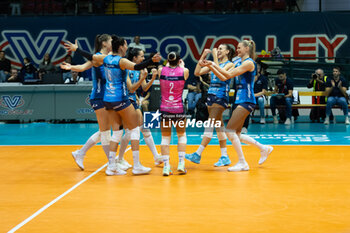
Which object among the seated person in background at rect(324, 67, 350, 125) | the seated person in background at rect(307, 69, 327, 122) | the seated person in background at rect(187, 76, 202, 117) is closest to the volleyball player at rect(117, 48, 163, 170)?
the seated person in background at rect(187, 76, 202, 117)

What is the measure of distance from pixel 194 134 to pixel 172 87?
248 inches

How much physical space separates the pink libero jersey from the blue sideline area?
4.14 metres

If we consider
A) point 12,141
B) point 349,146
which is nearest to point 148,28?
point 12,141

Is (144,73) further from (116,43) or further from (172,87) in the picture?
(116,43)

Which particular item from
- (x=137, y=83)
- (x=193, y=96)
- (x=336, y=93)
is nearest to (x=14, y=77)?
(x=193, y=96)

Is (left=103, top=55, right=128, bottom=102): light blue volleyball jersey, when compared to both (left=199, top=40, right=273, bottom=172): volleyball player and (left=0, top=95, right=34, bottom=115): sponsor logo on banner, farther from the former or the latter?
(left=0, top=95, right=34, bottom=115): sponsor logo on banner

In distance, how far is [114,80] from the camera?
8359 millimetres

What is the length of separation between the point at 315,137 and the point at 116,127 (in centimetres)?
679

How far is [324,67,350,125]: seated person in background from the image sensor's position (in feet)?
54.9

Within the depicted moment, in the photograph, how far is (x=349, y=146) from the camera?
11938mm

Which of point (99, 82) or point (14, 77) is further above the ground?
point (99, 82)

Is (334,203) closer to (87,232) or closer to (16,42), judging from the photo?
(87,232)

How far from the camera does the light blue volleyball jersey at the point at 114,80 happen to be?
8305 millimetres

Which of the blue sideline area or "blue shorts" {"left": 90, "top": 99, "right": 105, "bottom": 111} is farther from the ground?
"blue shorts" {"left": 90, "top": 99, "right": 105, "bottom": 111}
